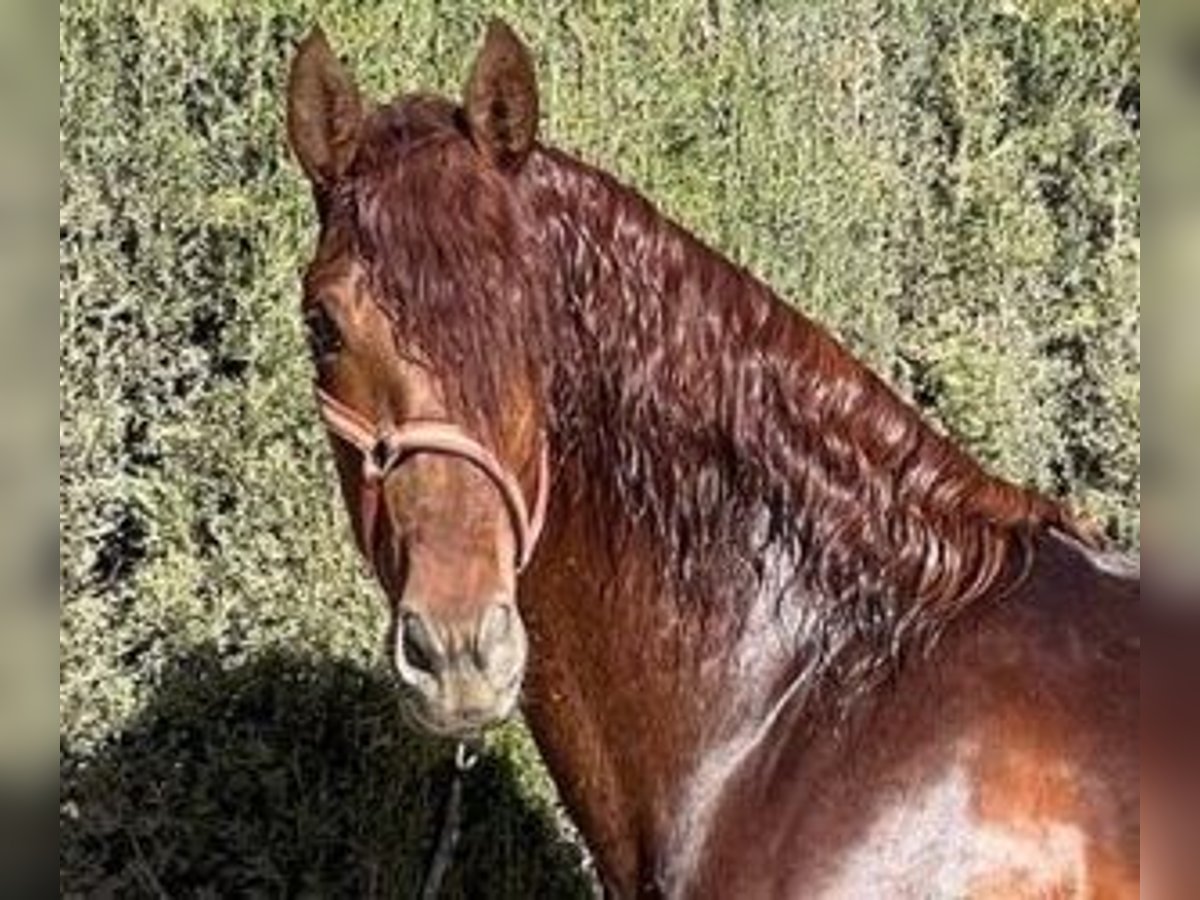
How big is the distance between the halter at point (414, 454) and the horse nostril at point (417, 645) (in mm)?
193

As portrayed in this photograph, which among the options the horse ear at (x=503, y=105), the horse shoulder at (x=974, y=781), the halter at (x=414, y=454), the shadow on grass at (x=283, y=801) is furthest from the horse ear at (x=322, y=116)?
the shadow on grass at (x=283, y=801)

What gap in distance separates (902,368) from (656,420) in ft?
10.8

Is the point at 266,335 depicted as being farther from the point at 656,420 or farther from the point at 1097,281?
the point at 1097,281

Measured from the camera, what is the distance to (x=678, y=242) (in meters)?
2.53

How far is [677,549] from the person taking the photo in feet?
8.22

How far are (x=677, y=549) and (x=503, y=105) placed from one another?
581 mm

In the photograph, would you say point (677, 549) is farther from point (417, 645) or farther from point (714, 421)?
point (417, 645)

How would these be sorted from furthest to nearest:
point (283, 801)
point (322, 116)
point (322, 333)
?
point (283, 801), point (322, 116), point (322, 333)

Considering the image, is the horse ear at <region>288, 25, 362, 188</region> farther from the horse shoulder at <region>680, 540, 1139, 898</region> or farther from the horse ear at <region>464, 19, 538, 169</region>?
the horse shoulder at <region>680, 540, 1139, 898</region>

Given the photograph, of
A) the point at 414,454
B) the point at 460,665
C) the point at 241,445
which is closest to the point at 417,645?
the point at 460,665

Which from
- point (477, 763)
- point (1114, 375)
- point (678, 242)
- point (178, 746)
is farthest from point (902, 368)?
point (678, 242)

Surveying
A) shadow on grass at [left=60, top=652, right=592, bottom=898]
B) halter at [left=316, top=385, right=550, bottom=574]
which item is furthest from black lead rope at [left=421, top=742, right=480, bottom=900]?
halter at [left=316, top=385, right=550, bottom=574]

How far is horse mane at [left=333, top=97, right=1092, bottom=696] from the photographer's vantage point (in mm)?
2432

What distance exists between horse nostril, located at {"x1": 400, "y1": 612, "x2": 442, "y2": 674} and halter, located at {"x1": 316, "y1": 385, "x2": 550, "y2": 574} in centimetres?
19
